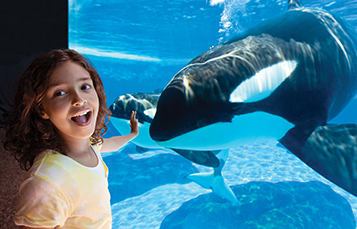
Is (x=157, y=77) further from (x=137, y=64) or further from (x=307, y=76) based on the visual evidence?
(x=307, y=76)

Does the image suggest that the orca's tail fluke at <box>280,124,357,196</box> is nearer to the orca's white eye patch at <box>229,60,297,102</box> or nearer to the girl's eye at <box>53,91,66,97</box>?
the orca's white eye patch at <box>229,60,297,102</box>

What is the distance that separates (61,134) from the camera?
122cm

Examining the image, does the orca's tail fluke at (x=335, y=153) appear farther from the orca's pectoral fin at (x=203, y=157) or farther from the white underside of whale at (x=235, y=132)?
the orca's pectoral fin at (x=203, y=157)

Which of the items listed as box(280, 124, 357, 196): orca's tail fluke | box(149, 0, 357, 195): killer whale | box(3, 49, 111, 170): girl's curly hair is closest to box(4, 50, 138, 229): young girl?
box(3, 49, 111, 170): girl's curly hair

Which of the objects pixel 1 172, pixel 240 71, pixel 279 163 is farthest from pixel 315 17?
pixel 279 163

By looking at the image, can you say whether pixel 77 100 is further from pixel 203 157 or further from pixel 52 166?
pixel 203 157

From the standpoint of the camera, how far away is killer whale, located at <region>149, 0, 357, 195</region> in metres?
2.29

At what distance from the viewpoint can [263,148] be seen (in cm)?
1045

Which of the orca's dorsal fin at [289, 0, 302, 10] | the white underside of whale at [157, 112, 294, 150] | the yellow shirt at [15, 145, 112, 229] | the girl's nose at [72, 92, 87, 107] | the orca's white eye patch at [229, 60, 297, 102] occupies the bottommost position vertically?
the white underside of whale at [157, 112, 294, 150]

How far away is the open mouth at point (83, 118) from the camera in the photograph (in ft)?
3.75

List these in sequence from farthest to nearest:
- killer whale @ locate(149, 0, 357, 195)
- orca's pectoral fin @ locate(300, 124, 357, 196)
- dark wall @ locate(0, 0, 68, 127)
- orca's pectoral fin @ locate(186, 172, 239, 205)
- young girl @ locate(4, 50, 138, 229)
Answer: dark wall @ locate(0, 0, 68, 127) < orca's pectoral fin @ locate(186, 172, 239, 205) < killer whale @ locate(149, 0, 357, 195) < orca's pectoral fin @ locate(300, 124, 357, 196) < young girl @ locate(4, 50, 138, 229)

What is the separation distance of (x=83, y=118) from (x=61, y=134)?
176 millimetres

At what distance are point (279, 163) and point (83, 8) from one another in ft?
54.2

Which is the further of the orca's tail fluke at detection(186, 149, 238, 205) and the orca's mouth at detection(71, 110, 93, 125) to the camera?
the orca's tail fluke at detection(186, 149, 238, 205)
